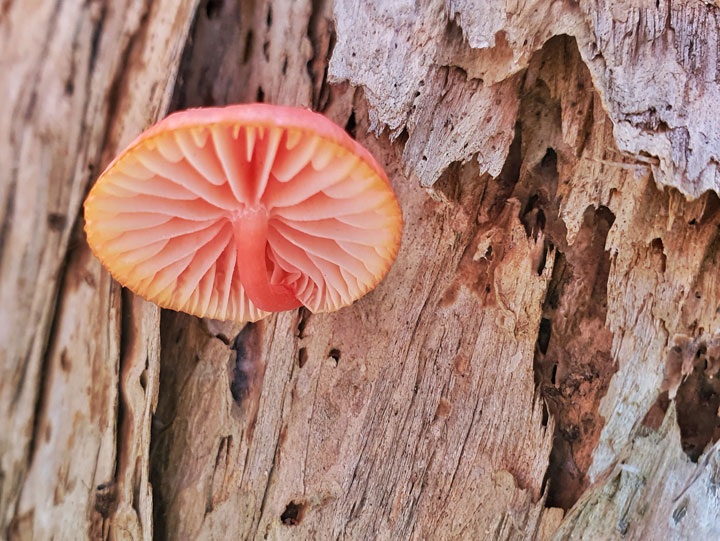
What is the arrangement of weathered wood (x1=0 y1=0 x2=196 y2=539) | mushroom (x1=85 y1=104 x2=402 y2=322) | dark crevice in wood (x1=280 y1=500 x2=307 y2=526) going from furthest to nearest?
dark crevice in wood (x1=280 y1=500 x2=307 y2=526)
weathered wood (x1=0 y1=0 x2=196 y2=539)
mushroom (x1=85 y1=104 x2=402 y2=322)

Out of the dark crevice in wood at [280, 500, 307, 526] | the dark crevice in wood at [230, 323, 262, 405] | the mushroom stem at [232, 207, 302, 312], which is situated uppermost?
the mushroom stem at [232, 207, 302, 312]

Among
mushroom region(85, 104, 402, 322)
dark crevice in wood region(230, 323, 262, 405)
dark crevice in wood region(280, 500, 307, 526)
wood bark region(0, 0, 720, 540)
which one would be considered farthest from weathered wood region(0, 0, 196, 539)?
dark crevice in wood region(280, 500, 307, 526)

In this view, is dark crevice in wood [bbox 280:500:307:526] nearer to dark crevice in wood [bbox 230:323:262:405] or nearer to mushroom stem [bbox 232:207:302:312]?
dark crevice in wood [bbox 230:323:262:405]

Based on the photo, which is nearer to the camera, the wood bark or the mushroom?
the mushroom

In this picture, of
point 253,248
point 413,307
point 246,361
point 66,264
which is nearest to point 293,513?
point 246,361

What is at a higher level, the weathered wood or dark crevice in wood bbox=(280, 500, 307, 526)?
the weathered wood

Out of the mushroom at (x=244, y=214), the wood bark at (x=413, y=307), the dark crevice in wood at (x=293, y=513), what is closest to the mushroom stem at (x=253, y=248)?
the mushroom at (x=244, y=214)

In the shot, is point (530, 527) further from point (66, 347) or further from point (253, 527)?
point (66, 347)
